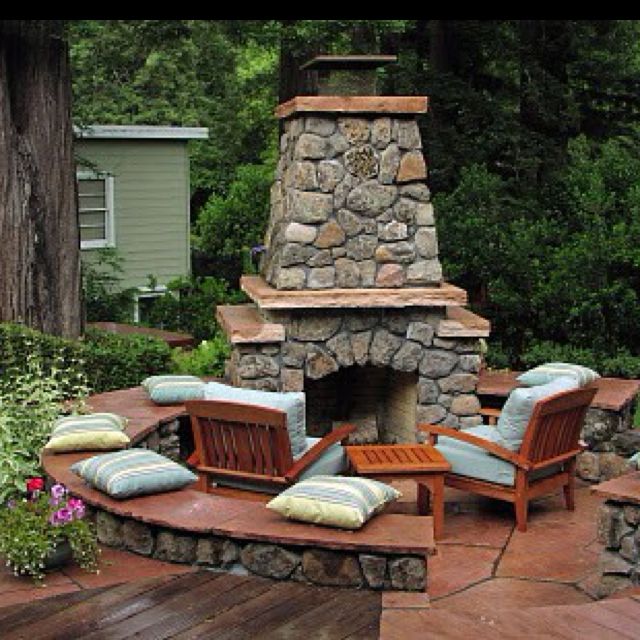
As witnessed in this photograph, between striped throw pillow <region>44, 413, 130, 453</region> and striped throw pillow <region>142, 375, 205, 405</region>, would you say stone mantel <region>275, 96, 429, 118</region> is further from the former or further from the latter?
striped throw pillow <region>44, 413, 130, 453</region>

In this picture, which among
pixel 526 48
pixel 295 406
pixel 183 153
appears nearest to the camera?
pixel 295 406

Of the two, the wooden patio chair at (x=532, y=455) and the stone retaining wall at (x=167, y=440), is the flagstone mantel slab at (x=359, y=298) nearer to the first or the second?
the stone retaining wall at (x=167, y=440)

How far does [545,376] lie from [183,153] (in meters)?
10.4

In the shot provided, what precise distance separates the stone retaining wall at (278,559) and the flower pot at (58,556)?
35cm

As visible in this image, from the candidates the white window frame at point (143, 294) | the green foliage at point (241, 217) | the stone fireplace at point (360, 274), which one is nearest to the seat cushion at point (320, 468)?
the stone fireplace at point (360, 274)

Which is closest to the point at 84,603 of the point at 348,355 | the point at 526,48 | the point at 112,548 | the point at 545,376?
the point at 112,548

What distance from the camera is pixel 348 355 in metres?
8.32

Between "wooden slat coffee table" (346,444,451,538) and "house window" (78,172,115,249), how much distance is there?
34.3 ft

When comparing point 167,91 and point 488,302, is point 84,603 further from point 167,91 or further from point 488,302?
point 167,91

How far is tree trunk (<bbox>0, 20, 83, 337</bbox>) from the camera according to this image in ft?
34.3

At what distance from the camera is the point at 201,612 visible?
426 centimetres

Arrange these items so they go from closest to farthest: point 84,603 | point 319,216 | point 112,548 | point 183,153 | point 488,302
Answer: point 84,603, point 112,548, point 319,216, point 488,302, point 183,153

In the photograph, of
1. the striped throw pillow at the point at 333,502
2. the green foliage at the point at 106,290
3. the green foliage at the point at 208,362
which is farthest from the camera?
the green foliage at the point at 106,290

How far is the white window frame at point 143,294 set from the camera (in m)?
16.2
